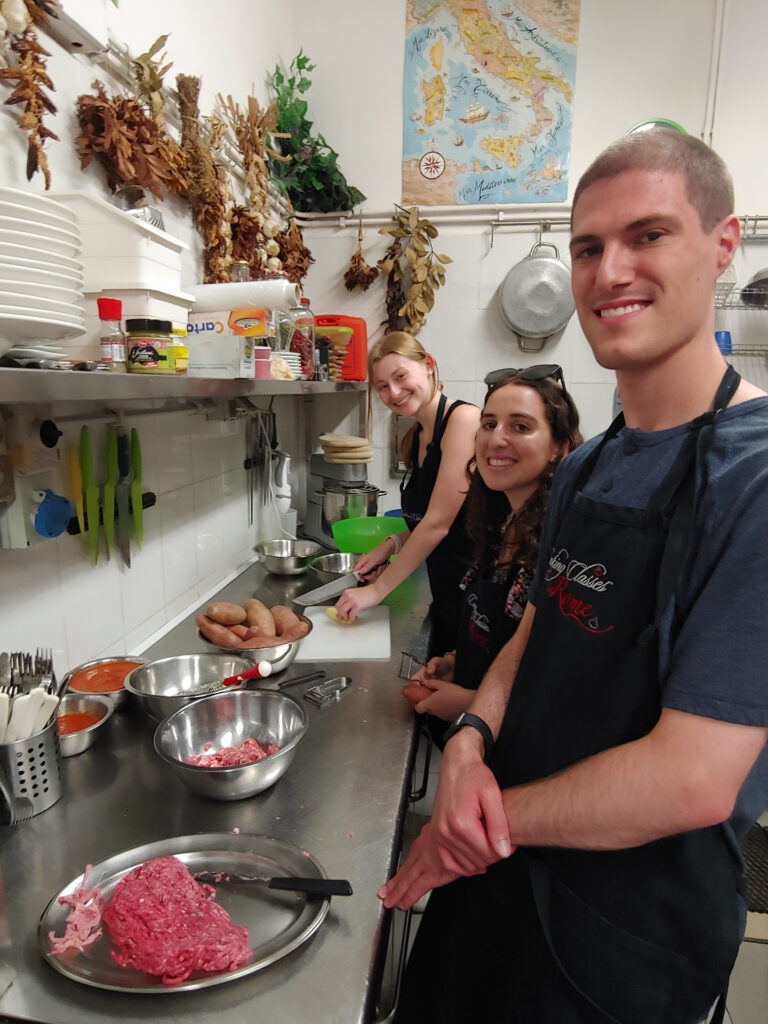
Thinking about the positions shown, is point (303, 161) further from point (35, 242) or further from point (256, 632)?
point (35, 242)

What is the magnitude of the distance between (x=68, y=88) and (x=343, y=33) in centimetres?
225

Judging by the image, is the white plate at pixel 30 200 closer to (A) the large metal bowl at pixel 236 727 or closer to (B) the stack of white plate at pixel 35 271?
(B) the stack of white plate at pixel 35 271

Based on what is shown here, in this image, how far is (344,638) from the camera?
165 cm

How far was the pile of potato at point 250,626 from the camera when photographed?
4.79ft

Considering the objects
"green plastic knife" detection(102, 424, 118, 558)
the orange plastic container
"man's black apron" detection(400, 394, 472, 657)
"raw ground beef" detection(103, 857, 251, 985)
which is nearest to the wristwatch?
"raw ground beef" detection(103, 857, 251, 985)

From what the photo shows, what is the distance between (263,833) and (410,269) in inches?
103

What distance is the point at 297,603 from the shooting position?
1.82 meters

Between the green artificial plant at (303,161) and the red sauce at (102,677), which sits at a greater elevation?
the green artificial plant at (303,161)

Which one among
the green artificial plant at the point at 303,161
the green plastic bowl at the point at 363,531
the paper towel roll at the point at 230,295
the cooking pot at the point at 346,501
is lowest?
the green plastic bowl at the point at 363,531

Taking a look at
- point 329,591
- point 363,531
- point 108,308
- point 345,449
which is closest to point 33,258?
point 108,308

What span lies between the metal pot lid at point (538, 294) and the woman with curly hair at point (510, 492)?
1.55 metres

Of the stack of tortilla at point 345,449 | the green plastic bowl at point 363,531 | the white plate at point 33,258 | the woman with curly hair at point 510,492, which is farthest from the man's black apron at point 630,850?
the stack of tortilla at point 345,449

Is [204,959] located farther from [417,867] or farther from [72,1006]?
[417,867]

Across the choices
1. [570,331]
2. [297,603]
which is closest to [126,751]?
[297,603]
